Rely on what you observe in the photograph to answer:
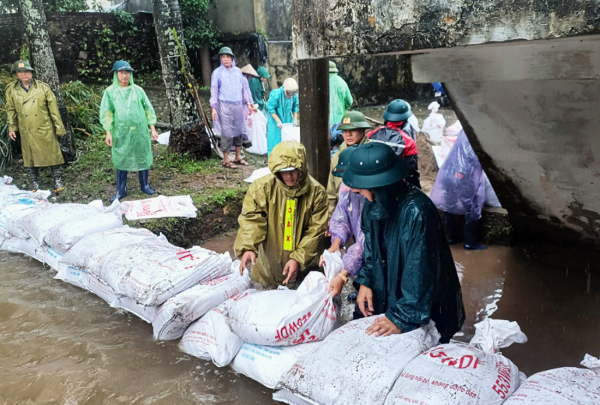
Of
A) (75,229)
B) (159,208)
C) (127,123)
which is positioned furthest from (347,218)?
(127,123)

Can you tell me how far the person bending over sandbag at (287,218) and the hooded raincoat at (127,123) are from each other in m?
2.71

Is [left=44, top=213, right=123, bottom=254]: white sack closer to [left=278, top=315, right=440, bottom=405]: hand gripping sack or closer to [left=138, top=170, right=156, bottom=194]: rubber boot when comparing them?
[left=138, top=170, right=156, bottom=194]: rubber boot

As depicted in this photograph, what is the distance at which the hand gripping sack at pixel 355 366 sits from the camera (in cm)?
207

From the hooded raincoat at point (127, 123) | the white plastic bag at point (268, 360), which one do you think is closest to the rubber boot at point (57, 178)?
the hooded raincoat at point (127, 123)

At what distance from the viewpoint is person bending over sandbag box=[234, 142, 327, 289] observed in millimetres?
3086

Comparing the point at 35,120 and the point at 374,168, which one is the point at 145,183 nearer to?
the point at 35,120

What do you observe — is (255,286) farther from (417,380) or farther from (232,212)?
(232,212)

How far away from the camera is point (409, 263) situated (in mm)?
2191

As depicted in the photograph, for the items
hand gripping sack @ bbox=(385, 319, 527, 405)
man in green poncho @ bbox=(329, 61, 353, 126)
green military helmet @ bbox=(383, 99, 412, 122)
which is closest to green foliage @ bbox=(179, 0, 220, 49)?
man in green poncho @ bbox=(329, 61, 353, 126)

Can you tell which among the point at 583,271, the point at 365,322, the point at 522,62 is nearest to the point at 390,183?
the point at 365,322

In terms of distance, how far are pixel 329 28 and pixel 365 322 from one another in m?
1.39

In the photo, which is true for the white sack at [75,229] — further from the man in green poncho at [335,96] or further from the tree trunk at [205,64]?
the tree trunk at [205,64]

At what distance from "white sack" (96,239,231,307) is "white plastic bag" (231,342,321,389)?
731 millimetres

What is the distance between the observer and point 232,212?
18.3ft
